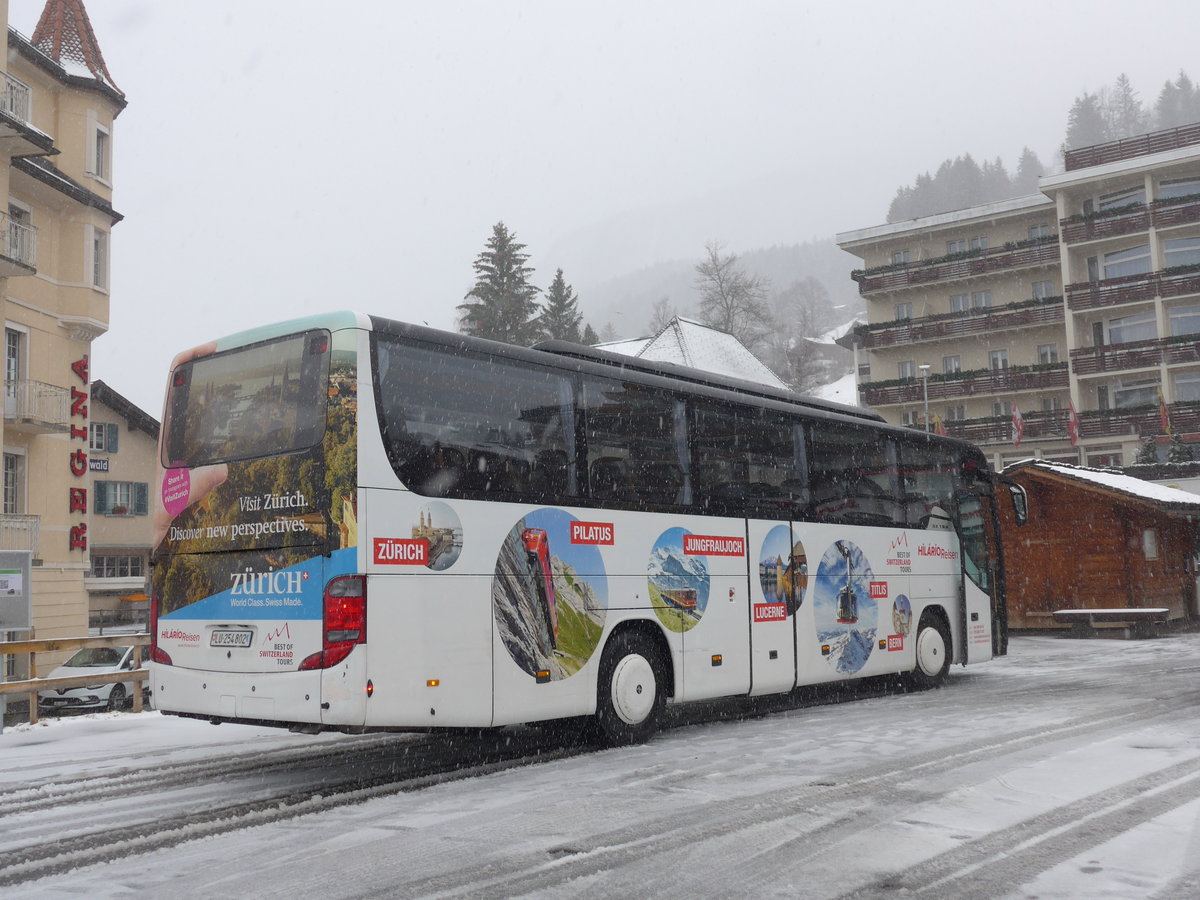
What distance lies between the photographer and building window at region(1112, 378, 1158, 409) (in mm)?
49719

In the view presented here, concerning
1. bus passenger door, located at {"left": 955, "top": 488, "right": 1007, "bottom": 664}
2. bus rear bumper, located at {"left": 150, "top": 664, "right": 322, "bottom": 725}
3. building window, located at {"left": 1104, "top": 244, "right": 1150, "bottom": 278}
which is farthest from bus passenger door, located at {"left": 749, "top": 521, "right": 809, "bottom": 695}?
building window, located at {"left": 1104, "top": 244, "right": 1150, "bottom": 278}

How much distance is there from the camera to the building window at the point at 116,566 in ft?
158

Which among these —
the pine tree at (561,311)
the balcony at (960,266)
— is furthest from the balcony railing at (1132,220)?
the pine tree at (561,311)

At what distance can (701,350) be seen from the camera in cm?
5116

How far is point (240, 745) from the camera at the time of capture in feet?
36.0

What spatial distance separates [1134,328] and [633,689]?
156 ft

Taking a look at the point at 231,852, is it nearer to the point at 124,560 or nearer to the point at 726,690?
the point at 726,690

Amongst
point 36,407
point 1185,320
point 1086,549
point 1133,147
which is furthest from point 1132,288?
point 36,407

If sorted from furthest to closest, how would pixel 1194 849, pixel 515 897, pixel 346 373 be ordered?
pixel 346 373, pixel 1194 849, pixel 515 897

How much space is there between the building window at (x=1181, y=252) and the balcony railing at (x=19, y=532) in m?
45.5

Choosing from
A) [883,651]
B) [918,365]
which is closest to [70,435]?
[883,651]

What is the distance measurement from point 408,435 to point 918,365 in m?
52.3

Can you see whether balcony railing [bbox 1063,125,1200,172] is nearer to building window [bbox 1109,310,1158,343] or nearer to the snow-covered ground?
building window [bbox 1109,310,1158,343]

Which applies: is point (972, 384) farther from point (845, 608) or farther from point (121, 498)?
point (845, 608)
